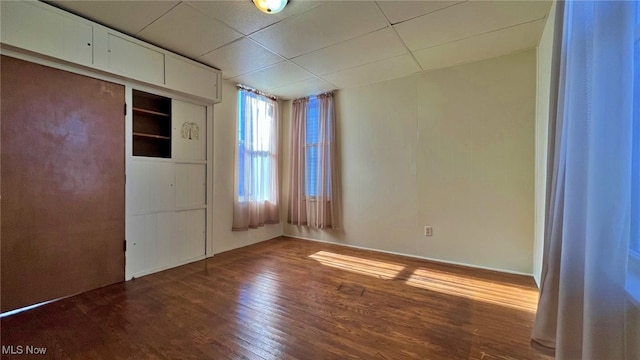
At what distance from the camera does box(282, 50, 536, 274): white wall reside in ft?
9.71

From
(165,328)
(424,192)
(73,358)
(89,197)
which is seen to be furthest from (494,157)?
(89,197)

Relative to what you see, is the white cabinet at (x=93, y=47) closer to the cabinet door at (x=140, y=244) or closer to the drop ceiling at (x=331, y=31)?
the drop ceiling at (x=331, y=31)

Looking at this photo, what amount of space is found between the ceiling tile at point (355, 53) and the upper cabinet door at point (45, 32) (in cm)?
199

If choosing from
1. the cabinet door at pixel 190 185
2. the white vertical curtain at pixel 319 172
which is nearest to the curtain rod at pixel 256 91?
the white vertical curtain at pixel 319 172

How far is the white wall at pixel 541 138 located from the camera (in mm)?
2312

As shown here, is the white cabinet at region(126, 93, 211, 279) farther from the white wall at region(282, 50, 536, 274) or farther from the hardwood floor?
the white wall at region(282, 50, 536, 274)

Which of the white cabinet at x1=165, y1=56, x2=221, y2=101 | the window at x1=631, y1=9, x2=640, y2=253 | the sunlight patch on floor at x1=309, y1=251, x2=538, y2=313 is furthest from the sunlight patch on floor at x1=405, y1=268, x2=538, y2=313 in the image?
the white cabinet at x1=165, y1=56, x2=221, y2=101

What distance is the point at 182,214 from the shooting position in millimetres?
3326

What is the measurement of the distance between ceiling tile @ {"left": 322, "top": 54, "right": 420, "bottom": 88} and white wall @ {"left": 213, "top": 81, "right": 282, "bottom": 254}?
4.82 feet

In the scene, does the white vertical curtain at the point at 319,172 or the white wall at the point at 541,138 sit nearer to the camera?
the white wall at the point at 541,138

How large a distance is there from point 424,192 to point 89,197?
378 cm

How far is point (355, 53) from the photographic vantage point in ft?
9.77

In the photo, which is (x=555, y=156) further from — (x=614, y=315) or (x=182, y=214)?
(x=182, y=214)

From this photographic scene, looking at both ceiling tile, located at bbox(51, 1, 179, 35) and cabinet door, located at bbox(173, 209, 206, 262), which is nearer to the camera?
ceiling tile, located at bbox(51, 1, 179, 35)
